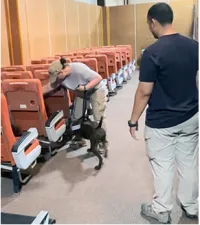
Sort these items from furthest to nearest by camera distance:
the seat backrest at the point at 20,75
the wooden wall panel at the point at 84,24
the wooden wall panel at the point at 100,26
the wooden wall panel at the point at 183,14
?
the wooden wall panel at the point at 100,26, the wooden wall panel at the point at 183,14, the wooden wall panel at the point at 84,24, the seat backrest at the point at 20,75

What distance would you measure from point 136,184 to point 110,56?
4621 mm

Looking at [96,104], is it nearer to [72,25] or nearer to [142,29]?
[72,25]

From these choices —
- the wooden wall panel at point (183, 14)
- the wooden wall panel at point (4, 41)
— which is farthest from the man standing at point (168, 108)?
the wooden wall panel at point (183, 14)

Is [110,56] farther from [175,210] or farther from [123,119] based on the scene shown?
[175,210]

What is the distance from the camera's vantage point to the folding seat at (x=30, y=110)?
2.96 m

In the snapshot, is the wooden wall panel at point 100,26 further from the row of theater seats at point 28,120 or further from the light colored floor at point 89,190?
the light colored floor at point 89,190

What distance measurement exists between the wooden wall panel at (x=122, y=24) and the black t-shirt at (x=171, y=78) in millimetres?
10758

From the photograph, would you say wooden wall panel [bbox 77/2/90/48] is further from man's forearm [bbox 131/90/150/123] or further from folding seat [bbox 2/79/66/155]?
man's forearm [bbox 131/90/150/123]

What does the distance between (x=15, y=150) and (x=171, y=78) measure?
53.6 inches

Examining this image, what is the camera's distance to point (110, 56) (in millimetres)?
7039

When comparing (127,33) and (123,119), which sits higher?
(127,33)

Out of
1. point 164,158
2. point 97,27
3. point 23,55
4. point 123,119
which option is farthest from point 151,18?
point 97,27

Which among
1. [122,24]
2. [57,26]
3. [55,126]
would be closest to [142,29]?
[122,24]

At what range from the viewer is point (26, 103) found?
304 cm
